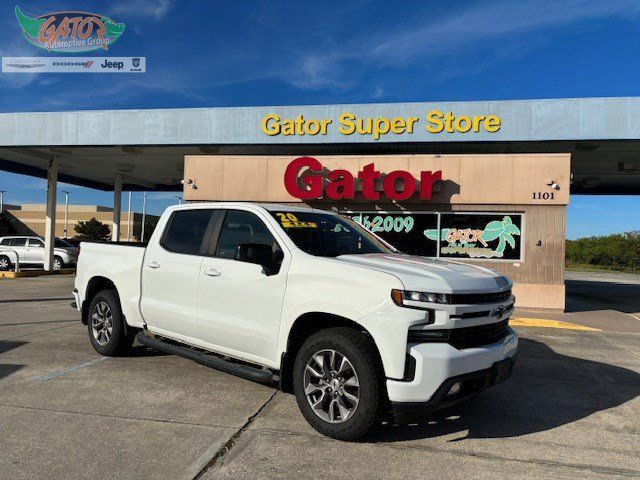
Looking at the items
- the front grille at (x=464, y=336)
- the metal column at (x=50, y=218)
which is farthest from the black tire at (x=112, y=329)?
the metal column at (x=50, y=218)

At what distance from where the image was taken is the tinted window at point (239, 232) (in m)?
4.69

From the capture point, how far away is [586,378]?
5.92 m

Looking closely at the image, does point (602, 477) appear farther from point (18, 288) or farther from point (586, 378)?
point (18, 288)

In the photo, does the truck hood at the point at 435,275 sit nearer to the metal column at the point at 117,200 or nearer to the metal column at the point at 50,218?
the metal column at the point at 50,218

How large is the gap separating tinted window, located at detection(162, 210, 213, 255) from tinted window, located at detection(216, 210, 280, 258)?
30 centimetres

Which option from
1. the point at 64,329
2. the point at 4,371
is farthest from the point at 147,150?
the point at 4,371

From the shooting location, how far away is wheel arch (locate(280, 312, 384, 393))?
157 inches

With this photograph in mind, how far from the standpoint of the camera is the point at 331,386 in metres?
3.81

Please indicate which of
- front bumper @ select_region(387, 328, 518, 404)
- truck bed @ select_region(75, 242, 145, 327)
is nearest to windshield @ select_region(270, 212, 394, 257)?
front bumper @ select_region(387, 328, 518, 404)

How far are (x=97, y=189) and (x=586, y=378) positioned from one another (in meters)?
29.2

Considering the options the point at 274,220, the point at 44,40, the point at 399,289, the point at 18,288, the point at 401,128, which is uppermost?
the point at 44,40

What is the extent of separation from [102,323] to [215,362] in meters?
2.39

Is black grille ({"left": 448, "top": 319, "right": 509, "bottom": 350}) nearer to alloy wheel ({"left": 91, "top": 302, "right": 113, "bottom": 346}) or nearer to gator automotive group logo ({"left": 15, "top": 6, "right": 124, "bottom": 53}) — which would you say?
alloy wheel ({"left": 91, "top": 302, "right": 113, "bottom": 346})

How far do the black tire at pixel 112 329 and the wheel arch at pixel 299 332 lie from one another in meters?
2.66
